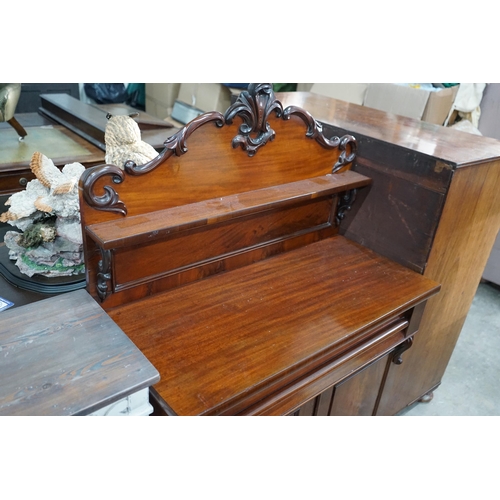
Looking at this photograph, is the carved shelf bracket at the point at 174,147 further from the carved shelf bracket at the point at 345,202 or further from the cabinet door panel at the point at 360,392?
the cabinet door panel at the point at 360,392

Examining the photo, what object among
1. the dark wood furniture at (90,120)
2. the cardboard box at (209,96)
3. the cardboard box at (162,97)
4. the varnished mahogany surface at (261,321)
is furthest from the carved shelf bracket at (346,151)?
the cardboard box at (162,97)

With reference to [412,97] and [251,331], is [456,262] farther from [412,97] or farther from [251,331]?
[412,97]

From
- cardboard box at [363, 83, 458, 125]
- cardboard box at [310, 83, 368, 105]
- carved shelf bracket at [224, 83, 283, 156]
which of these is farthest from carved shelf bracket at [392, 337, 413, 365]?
cardboard box at [310, 83, 368, 105]

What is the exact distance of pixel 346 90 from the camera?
3172 mm

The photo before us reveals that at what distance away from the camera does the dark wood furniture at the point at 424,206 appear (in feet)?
4.56

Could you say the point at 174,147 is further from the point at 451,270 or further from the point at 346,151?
the point at 451,270

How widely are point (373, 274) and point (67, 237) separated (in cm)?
88

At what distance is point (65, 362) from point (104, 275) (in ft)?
0.85

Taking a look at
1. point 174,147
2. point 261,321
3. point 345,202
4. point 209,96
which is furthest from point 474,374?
point 209,96

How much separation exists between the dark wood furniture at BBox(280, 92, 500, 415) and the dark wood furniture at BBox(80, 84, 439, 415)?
0.21 feet

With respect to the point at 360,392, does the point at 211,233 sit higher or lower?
higher

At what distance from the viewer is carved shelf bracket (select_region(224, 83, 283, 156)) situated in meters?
1.20

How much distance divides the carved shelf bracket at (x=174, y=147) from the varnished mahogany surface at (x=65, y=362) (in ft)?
1.06
